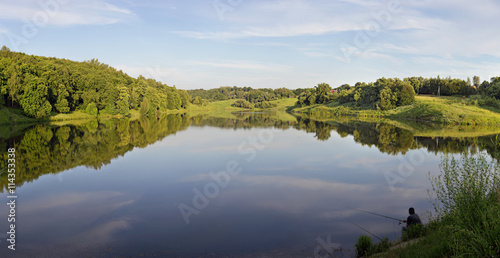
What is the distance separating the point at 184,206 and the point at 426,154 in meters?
24.2

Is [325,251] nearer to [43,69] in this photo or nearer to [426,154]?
[426,154]

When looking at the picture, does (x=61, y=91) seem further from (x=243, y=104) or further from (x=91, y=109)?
(x=243, y=104)

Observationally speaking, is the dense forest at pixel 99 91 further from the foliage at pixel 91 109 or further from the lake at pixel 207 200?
the lake at pixel 207 200

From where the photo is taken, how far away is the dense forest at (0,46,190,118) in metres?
55.3

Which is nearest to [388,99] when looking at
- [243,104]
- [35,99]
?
[35,99]

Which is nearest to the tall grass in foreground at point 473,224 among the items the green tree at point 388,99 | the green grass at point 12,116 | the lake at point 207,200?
the lake at point 207,200

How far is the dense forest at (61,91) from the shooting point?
5531 cm

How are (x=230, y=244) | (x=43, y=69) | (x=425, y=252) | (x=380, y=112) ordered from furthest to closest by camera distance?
(x=380, y=112)
(x=43, y=69)
(x=230, y=244)
(x=425, y=252)

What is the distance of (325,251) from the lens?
9.58 m

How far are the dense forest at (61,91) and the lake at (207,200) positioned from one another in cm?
3453

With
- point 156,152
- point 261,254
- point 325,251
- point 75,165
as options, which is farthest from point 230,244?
point 156,152

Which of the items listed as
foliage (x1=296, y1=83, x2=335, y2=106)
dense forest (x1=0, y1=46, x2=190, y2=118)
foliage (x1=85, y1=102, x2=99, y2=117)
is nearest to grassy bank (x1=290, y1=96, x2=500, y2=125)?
foliage (x1=296, y1=83, x2=335, y2=106)

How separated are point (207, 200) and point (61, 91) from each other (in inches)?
2615

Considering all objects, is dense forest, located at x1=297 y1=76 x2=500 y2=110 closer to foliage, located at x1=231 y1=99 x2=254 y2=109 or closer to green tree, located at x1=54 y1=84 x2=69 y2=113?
foliage, located at x1=231 y1=99 x2=254 y2=109
